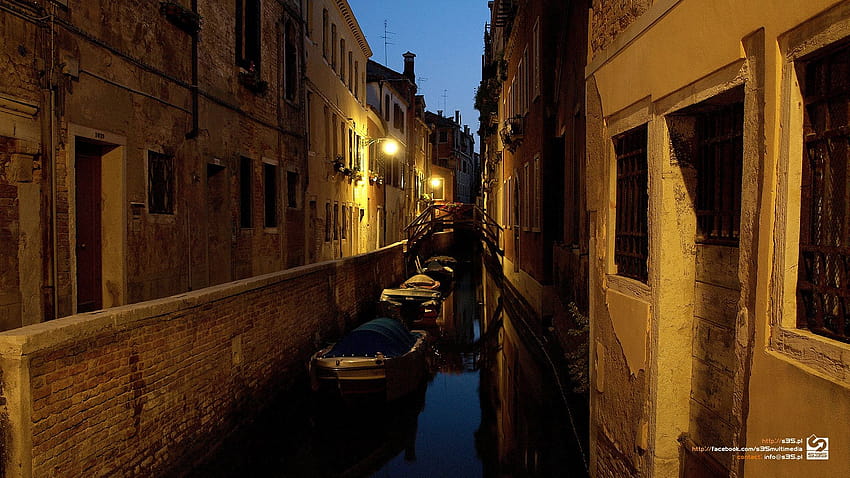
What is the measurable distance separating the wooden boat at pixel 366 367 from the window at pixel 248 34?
602 cm

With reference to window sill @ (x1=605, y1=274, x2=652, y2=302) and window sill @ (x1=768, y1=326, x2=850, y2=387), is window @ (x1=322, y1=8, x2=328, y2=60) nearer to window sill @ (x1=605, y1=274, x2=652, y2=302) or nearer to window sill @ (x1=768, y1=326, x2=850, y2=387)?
window sill @ (x1=605, y1=274, x2=652, y2=302)

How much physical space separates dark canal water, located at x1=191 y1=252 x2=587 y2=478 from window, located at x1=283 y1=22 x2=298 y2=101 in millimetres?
7415

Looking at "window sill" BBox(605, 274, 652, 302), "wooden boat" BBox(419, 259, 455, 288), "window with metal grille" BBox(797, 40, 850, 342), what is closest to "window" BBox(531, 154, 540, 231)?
"window sill" BBox(605, 274, 652, 302)

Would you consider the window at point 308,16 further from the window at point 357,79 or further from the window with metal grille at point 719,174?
the window with metal grille at point 719,174

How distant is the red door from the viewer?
24.5ft

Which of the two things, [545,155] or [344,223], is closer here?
[545,155]

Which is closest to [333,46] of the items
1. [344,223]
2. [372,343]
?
[344,223]

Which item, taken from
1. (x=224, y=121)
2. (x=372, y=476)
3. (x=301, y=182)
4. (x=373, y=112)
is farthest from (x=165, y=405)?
(x=373, y=112)

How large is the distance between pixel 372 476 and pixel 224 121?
7.00 metres

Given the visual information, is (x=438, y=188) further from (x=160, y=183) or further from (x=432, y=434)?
(x=432, y=434)

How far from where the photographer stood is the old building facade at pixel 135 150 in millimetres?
6277

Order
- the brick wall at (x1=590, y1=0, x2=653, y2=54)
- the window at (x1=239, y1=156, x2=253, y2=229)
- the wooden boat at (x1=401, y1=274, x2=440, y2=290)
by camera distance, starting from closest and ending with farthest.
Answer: the brick wall at (x1=590, y1=0, x2=653, y2=54)
the window at (x1=239, y1=156, x2=253, y2=229)
the wooden boat at (x1=401, y1=274, x2=440, y2=290)

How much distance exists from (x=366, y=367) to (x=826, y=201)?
674 centimetres

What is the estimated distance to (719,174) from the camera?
11.6 feet
